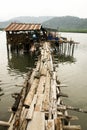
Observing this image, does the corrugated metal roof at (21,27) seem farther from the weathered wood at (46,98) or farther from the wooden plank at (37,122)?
the wooden plank at (37,122)

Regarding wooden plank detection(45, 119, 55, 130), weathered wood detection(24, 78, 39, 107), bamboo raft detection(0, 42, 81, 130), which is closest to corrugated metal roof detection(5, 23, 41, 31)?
weathered wood detection(24, 78, 39, 107)

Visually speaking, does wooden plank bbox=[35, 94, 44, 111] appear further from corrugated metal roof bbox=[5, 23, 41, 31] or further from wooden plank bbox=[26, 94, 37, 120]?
corrugated metal roof bbox=[5, 23, 41, 31]

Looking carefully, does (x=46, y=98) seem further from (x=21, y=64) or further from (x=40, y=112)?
(x=21, y=64)

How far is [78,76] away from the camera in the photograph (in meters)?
19.5

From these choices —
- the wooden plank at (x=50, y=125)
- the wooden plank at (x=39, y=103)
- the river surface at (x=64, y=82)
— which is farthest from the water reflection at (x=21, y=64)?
the wooden plank at (x=50, y=125)

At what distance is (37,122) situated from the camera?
652cm

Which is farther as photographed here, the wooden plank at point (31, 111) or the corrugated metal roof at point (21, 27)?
the corrugated metal roof at point (21, 27)

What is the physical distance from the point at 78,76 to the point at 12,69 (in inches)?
265

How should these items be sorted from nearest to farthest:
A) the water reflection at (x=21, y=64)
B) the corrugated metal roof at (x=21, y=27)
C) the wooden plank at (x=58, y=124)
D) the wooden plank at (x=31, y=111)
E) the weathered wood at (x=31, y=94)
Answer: the wooden plank at (x=58, y=124) < the wooden plank at (x=31, y=111) < the weathered wood at (x=31, y=94) < the water reflection at (x=21, y=64) < the corrugated metal roof at (x=21, y=27)

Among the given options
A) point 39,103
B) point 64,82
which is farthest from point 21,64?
point 39,103

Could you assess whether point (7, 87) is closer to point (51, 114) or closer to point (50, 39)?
point (51, 114)

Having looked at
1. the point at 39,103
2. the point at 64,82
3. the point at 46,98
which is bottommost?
the point at 64,82

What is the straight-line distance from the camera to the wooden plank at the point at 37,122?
20.5 feet

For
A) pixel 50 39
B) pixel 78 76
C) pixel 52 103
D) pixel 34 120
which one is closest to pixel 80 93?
pixel 78 76
